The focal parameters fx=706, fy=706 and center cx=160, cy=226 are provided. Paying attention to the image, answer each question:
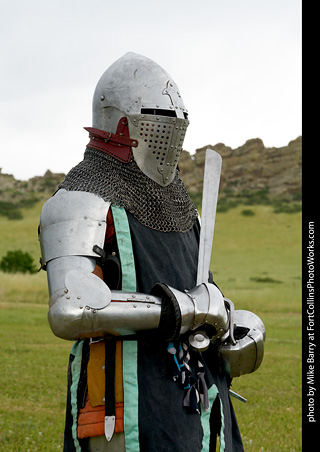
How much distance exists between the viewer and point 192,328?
3.68m

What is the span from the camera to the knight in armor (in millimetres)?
3592

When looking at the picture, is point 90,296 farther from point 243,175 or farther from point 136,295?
point 243,175

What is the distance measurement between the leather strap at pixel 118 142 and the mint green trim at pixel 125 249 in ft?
1.28

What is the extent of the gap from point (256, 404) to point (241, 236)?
46049mm

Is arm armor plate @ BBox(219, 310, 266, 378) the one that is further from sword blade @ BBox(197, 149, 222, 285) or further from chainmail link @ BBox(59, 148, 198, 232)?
chainmail link @ BBox(59, 148, 198, 232)

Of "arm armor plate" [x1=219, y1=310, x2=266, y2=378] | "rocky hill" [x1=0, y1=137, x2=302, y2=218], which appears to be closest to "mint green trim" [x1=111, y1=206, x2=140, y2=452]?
"arm armor plate" [x1=219, y1=310, x2=266, y2=378]

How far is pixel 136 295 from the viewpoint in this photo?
11.9 ft

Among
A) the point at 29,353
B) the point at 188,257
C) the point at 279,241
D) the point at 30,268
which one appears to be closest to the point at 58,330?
the point at 188,257

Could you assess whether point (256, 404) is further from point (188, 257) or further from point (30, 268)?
point (30, 268)

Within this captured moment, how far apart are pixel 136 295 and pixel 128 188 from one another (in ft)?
2.50

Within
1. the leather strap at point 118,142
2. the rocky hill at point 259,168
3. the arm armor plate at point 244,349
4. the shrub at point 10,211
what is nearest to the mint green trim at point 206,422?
the arm armor plate at point 244,349

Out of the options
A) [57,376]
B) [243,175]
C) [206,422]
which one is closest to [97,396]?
[206,422]

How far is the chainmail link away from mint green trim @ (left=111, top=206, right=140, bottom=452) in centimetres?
16
